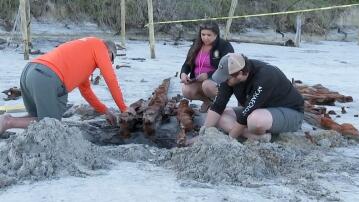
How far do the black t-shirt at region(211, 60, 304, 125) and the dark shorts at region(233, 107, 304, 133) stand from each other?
0.06 m

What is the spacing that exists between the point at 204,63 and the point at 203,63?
0.01 metres

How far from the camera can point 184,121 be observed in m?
5.99

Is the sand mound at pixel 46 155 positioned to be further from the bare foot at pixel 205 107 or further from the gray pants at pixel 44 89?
the bare foot at pixel 205 107

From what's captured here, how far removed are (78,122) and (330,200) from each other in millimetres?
3080

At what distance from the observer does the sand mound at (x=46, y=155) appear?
14.2 ft

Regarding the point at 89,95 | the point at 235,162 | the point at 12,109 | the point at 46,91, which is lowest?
the point at 12,109

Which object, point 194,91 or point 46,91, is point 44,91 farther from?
point 194,91

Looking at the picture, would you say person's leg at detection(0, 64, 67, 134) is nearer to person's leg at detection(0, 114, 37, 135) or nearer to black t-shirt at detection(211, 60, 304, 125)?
person's leg at detection(0, 114, 37, 135)

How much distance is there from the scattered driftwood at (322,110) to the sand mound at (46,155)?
2.54 metres

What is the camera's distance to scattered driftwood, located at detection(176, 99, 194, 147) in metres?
5.50

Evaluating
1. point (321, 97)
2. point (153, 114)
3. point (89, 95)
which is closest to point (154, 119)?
point (153, 114)

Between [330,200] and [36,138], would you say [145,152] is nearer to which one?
[36,138]

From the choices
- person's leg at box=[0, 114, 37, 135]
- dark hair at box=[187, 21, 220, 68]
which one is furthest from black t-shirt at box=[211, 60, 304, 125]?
person's leg at box=[0, 114, 37, 135]

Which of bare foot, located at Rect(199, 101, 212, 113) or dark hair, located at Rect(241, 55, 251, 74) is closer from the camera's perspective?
dark hair, located at Rect(241, 55, 251, 74)
